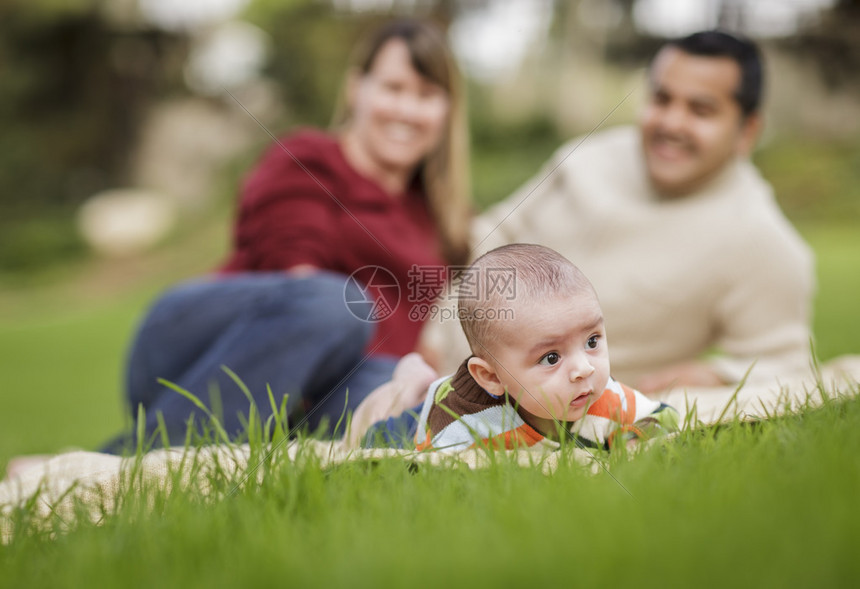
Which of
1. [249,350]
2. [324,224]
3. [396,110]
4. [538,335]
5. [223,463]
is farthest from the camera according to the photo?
[396,110]

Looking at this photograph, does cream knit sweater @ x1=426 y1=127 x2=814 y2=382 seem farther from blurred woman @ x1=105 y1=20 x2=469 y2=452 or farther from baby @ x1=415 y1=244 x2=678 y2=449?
baby @ x1=415 y1=244 x2=678 y2=449

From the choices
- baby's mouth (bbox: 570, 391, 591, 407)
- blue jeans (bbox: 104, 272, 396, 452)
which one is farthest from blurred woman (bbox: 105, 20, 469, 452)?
baby's mouth (bbox: 570, 391, 591, 407)

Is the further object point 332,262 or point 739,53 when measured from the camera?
point 332,262

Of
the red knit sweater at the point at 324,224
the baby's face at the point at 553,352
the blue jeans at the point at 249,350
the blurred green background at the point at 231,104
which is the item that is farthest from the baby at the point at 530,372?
the blurred green background at the point at 231,104

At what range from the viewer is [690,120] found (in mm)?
1653

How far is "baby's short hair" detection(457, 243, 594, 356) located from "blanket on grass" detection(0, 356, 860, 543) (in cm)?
15

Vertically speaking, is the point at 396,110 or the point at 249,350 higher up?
the point at 396,110

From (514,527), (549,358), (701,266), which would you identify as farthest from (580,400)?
(701,266)

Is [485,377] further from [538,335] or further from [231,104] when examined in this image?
[231,104]

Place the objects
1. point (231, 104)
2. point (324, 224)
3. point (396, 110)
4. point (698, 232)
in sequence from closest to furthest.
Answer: point (698, 232) < point (324, 224) < point (396, 110) < point (231, 104)

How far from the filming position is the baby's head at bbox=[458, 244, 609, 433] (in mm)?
891

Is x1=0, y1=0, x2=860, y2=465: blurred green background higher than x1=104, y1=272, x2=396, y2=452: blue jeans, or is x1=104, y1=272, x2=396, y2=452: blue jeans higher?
x1=0, y1=0, x2=860, y2=465: blurred green background

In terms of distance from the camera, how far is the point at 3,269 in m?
9.34

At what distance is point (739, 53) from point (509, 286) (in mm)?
1012
